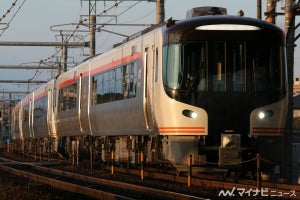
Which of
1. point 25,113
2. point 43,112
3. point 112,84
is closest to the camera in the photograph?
point 112,84

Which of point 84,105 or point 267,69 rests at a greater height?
point 267,69

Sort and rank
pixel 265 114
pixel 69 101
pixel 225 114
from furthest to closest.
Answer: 1. pixel 69 101
2. pixel 265 114
3. pixel 225 114

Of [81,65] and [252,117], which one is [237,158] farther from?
[81,65]

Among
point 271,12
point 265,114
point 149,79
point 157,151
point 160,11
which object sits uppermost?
point 160,11

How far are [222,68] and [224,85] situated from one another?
1.19ft

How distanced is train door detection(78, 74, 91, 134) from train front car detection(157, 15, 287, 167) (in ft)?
29.1

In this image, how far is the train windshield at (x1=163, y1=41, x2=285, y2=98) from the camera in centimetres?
1506

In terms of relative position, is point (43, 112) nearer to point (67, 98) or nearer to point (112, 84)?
point (67, 98)

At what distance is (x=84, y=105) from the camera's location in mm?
24578

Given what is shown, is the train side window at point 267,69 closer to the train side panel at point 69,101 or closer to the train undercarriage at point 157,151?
the train undercarriage at point 157,151

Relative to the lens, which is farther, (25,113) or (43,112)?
(25,113)

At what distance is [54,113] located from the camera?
3173 centimetres

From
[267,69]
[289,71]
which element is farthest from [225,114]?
[289,71]

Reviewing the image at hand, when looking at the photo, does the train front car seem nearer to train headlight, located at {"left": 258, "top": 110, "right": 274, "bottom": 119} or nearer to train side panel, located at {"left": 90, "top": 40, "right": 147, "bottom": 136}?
train headlight, located at {"left": 258, "top": 110, "right": 274, "bottom": 119}
